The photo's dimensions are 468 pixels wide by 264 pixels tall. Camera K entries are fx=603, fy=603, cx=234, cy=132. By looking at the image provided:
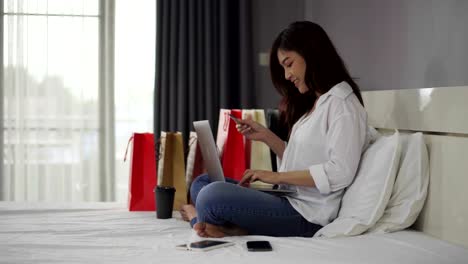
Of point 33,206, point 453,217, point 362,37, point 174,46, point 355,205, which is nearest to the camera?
point 453,217

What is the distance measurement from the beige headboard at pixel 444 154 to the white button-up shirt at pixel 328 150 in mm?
213

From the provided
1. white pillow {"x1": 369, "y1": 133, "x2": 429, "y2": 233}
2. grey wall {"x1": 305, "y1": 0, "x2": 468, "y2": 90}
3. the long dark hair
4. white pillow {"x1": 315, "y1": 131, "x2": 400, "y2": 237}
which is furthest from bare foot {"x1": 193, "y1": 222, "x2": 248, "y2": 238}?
grey wall {"x1": 305, "y1": 0, "x2": 468, "y2": 90}

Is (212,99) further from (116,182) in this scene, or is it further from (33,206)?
(33,206)

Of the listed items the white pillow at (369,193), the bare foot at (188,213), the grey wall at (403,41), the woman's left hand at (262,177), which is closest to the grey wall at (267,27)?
the grey wall at (403,41)

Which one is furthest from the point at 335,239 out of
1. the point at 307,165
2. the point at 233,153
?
the point at 233,153

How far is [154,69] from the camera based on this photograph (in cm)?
413

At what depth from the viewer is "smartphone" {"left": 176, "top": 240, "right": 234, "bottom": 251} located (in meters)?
1.72

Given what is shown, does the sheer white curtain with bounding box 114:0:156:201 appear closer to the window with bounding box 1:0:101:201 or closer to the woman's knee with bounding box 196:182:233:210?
the window with bounding box 1:0:101:201

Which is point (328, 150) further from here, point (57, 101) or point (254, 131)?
point (57, 101)

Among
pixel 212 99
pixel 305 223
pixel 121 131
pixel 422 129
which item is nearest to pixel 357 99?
pixel 422 129

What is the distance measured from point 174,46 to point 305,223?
2.31 metres

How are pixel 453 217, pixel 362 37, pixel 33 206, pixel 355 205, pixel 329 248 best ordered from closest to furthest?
pixel 329 248 < pixel 453 217 < pixel 355 205 < pixel 33 206 < pixel 362 37

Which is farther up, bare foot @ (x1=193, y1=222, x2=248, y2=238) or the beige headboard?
the beige headboard

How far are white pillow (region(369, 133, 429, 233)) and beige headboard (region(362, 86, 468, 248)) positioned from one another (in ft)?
0.09
